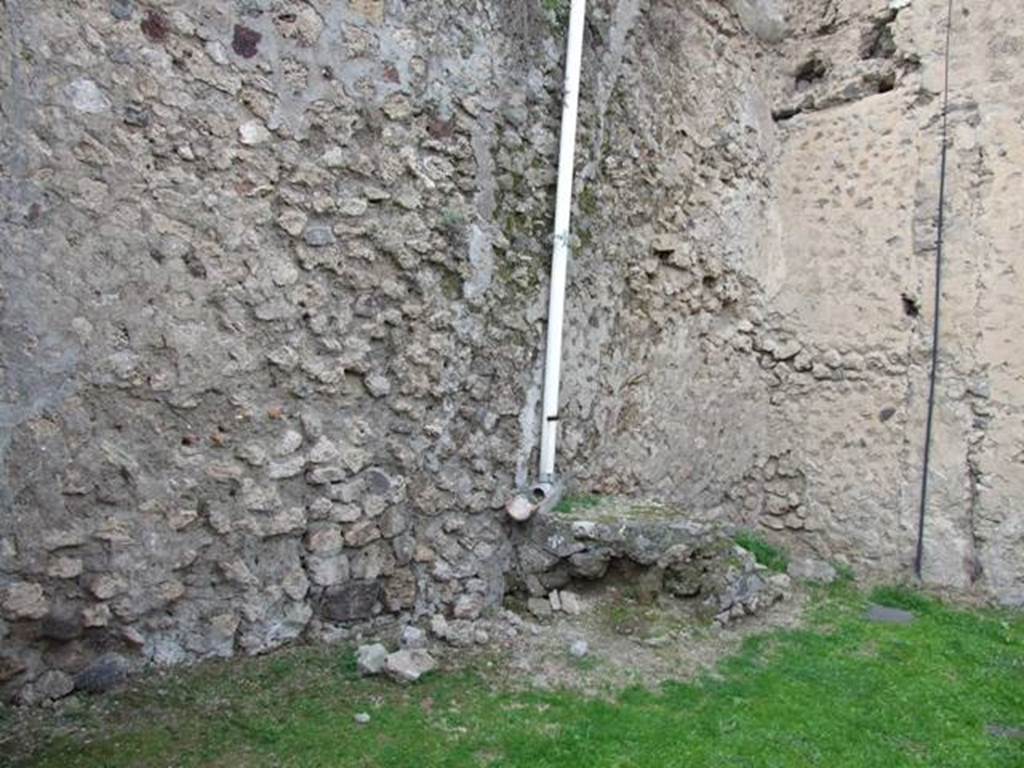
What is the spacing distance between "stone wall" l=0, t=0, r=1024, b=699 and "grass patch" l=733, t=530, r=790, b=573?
418mm

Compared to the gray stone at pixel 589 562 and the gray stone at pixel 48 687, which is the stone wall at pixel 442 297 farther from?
the gray stone at pixel 589 562

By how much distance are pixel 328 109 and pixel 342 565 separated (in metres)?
2.11

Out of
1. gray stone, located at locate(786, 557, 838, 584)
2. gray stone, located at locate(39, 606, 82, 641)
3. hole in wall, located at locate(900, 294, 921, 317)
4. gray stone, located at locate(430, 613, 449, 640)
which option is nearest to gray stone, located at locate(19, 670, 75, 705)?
gray stone, located at locate(39, 606, 82, 641)

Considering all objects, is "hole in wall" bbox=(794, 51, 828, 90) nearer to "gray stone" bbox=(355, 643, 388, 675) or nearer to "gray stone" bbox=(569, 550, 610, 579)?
"gray stone" bbox=(569, 550, 610, 579)

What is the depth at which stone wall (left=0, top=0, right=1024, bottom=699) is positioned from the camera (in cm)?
332

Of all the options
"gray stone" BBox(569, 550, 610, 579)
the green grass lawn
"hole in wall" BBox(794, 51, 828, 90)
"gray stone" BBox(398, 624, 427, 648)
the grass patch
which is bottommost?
the green grass lawn

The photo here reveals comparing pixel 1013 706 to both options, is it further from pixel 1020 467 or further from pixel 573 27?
pixel 573 27

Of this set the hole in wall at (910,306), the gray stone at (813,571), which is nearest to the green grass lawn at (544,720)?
the gray stone at (813,571)

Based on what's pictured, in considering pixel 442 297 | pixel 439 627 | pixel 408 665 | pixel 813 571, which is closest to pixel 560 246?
pixel 442 297

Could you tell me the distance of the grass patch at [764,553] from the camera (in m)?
5.83

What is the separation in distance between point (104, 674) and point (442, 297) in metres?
2.24

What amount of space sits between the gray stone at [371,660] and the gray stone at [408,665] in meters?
0.03

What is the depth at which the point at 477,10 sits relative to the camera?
4488mm

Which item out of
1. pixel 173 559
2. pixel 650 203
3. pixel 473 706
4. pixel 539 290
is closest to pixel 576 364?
pixel 539 290
